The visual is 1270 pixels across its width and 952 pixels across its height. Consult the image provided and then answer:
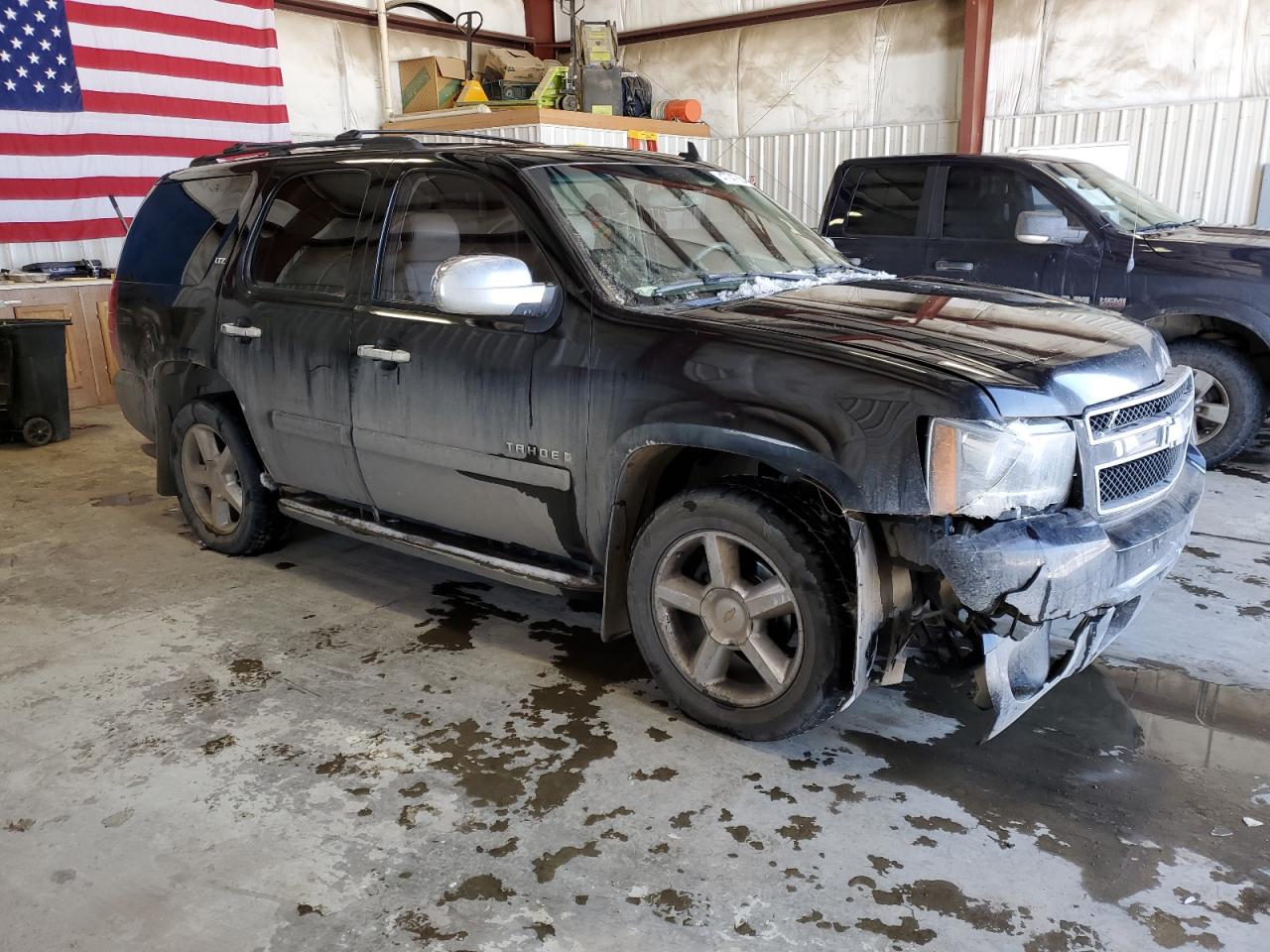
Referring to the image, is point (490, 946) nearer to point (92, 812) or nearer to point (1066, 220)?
point (92, 812)

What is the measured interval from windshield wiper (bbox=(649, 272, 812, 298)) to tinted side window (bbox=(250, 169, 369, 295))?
135 cm

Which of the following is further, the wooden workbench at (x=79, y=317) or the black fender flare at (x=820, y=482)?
the wooden workbench at (x=79, y=317)

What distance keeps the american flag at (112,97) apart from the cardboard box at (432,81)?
153 centimetres

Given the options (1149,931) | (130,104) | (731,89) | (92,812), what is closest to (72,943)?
(92,812)

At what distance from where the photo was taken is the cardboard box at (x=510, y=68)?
10742 mm

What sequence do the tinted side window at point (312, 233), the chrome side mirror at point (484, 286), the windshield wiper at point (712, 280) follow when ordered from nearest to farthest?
the chrome side mirror at point (484, 286) → the windshield wiper at point (712, 280) → the tinted side window at point (312, 233)

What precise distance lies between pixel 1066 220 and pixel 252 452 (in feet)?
16.7

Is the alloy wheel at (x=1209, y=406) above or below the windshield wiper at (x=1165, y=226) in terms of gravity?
below

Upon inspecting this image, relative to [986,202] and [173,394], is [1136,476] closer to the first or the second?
[173,394]

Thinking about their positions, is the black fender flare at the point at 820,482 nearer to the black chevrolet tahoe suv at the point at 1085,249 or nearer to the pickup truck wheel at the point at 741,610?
the pickup truck wheel at the point at 741,610

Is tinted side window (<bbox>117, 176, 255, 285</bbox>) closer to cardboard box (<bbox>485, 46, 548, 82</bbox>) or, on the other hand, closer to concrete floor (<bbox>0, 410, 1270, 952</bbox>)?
concrete floor (<bbox>0, 410, 1270, 952</bbox>)

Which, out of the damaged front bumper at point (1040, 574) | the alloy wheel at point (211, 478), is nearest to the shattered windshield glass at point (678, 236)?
the damaged front bumper at point (1040, 574)

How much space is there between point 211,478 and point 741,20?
9.41 metres

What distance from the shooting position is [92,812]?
2.69 m
